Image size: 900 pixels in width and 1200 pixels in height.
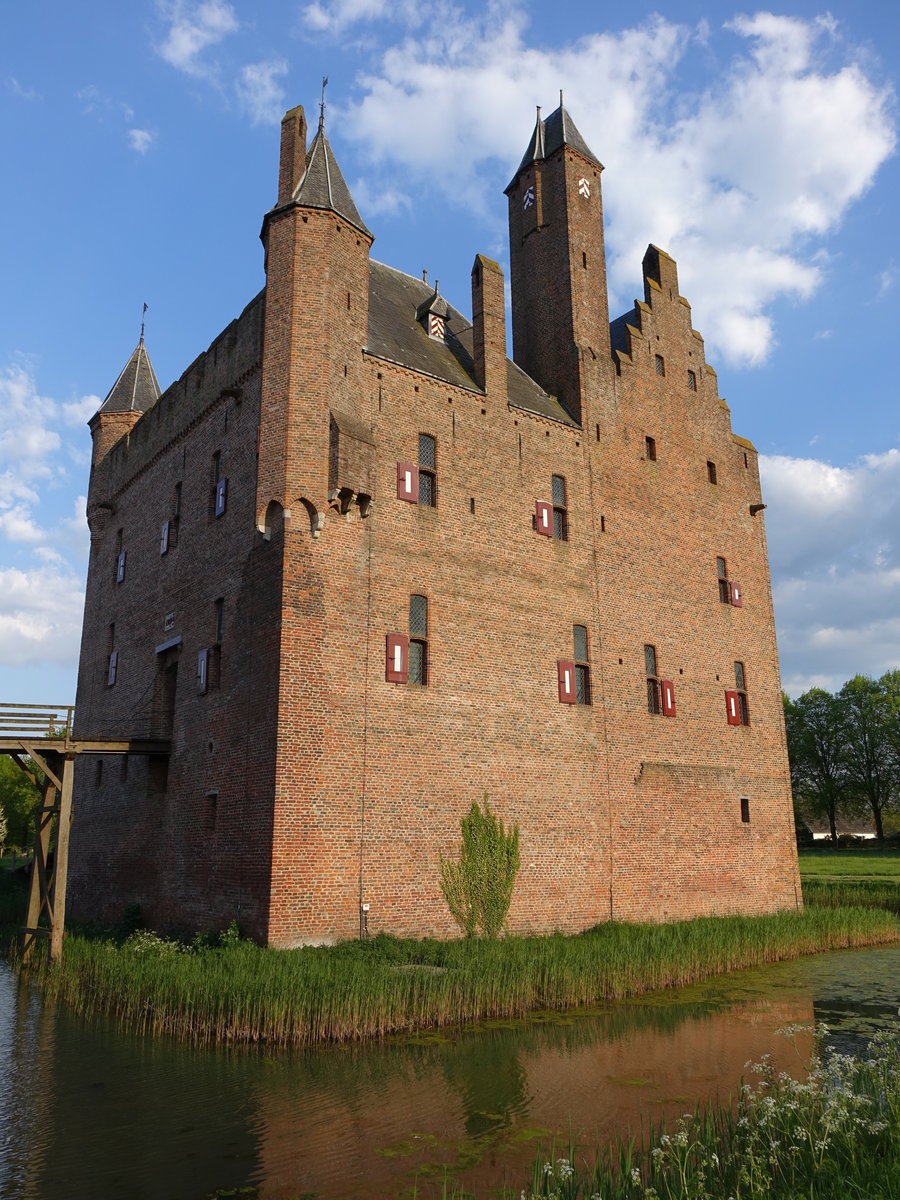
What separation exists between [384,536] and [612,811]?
737cm

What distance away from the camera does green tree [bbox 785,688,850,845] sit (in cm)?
5909

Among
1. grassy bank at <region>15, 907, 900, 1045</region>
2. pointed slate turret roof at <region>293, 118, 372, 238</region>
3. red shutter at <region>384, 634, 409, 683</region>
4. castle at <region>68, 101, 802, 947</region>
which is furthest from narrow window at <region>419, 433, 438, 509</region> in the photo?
grassy bank at <region>15, 907, 900, 1045</region>

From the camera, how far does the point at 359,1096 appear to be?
815 centimetres

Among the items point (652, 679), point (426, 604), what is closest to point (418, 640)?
point (426, 604)

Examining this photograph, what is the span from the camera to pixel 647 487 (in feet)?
70.3

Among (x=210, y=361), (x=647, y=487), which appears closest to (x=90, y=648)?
(x=210, y=361)

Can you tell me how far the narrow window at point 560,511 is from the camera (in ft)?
63.4

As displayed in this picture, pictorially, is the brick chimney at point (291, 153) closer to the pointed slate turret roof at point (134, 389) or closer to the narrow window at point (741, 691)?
the pointed slate turret roof at point (134, 389)

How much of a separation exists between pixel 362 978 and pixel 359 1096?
2.78m

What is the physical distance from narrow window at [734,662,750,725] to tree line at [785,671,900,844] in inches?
1504

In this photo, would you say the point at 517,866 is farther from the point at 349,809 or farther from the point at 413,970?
the point at 413,970

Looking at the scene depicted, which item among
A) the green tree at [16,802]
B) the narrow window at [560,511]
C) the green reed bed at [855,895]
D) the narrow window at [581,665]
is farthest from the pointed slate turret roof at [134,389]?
the green tree at [16,802]

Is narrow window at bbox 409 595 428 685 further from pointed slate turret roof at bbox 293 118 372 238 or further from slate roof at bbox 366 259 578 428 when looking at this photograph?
pointed slate turret roof at bbox 293 118 372 238

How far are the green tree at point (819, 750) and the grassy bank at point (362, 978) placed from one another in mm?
47263
